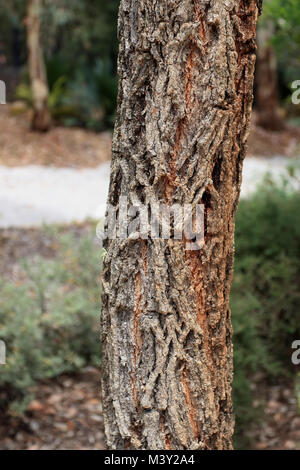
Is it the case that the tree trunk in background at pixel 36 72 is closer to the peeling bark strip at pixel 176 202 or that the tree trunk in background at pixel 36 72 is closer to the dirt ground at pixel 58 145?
the dirt ground at pixel 58 145

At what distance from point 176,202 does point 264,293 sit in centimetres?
301

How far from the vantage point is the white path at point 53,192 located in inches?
344

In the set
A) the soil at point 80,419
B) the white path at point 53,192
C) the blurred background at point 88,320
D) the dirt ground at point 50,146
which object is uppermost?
the dirt ground at point 50,146

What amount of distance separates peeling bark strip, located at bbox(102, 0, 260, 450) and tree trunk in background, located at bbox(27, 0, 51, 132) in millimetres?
11263

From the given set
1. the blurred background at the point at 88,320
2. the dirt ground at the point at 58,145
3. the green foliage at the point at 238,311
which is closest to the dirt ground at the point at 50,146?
the dirt ground at the point at 58,145

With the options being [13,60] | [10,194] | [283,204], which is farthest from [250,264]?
[13,60]

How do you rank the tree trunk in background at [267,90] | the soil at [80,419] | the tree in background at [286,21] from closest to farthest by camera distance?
the soil at [80,419]
the tree in background at [286,21]
the tree trunk in background at [267,90]

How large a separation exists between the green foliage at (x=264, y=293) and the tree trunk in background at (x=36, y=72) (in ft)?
28.6

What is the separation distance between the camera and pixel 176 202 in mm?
1929

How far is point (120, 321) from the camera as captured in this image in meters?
2.07

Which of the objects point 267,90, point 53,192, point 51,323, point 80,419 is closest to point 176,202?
point 80,419

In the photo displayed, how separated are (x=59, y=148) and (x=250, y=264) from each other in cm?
897

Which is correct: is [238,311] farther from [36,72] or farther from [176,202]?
[36,72]
